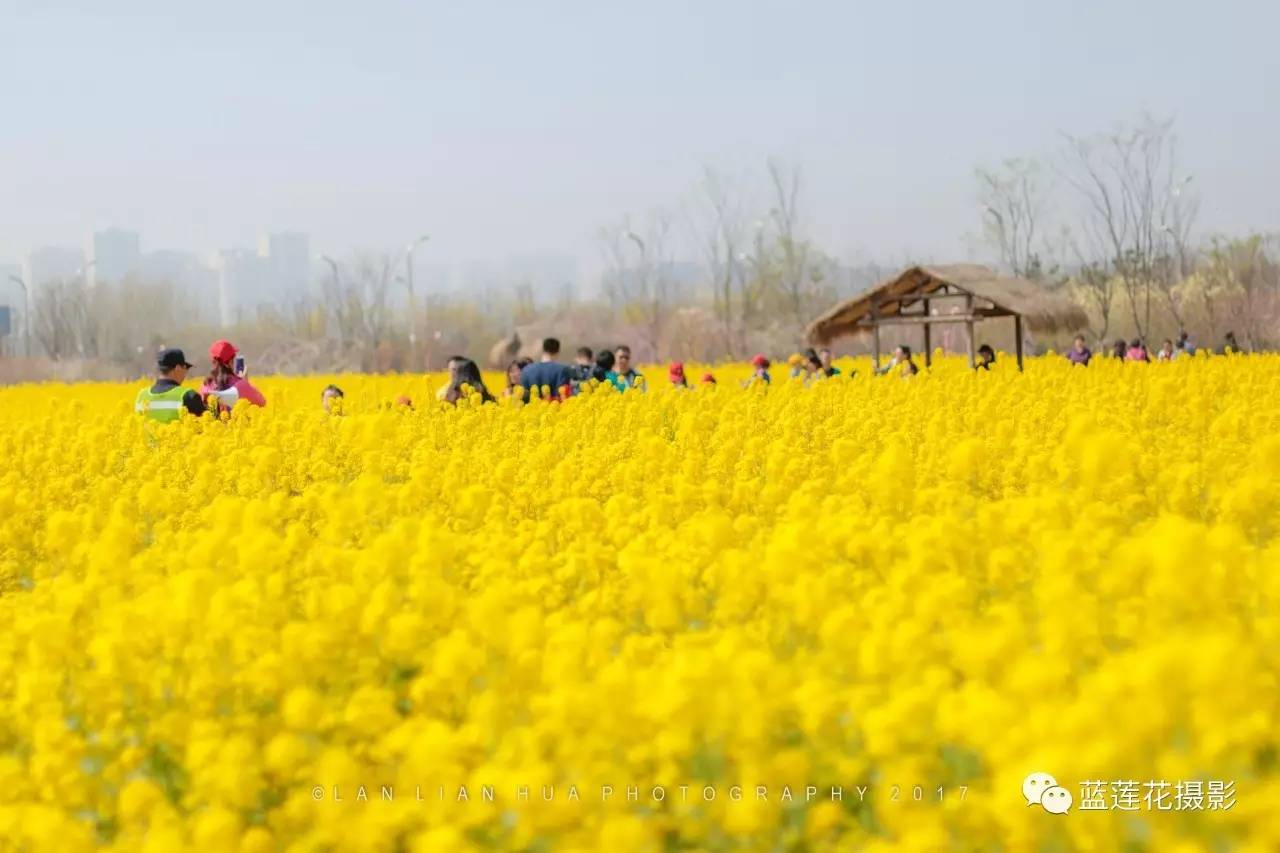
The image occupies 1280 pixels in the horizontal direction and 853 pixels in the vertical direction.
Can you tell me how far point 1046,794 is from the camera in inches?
103

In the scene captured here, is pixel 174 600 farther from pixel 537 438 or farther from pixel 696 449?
pixel 537 438

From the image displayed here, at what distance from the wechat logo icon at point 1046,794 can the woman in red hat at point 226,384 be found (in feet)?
26.4

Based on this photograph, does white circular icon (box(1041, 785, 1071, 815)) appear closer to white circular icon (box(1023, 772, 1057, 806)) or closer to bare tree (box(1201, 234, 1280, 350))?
white circular icon (box(1023, 772, 1057, 806))

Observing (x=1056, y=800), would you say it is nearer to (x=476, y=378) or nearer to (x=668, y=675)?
(x=668, y=675)

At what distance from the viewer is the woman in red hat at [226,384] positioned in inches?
396

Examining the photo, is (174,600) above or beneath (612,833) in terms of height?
above

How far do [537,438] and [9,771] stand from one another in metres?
7.16

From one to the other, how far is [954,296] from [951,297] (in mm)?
505

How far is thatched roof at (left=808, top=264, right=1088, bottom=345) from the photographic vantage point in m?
21.7

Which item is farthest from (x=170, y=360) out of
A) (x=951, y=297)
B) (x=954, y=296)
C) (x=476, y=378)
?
(x=951, y=297)

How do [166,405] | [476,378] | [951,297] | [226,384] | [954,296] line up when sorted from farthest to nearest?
[951,297]
[954,296]
[476,378]
[226,384]
[166,405]

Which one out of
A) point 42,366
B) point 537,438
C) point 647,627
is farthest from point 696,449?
point 42,366

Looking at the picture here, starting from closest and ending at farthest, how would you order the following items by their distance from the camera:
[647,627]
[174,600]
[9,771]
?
1. [9,771]
2. [174,600]
3. [647,627]

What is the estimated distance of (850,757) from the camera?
10.3ft
